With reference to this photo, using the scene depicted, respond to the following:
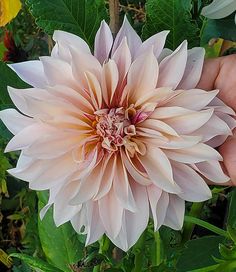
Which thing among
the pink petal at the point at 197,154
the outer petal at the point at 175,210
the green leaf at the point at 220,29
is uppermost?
the green leaf at the point at 220,29

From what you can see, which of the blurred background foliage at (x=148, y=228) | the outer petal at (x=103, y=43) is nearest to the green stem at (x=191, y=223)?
the blurred background foliage at (x=148, y=228)

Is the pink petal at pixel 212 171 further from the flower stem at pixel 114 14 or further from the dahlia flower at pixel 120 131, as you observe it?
the flower stem at pixel 114 14

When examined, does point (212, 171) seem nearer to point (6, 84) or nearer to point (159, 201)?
point (159, 201)

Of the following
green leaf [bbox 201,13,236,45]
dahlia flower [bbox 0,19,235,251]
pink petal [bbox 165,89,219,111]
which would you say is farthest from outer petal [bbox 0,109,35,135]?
green leaf [bbox 201,13,236,45]

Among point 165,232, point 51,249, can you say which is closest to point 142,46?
point 165,232

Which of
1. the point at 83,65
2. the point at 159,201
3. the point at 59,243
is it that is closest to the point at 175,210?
the point at 159,201

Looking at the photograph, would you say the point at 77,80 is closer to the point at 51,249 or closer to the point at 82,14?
the point at 82,14
